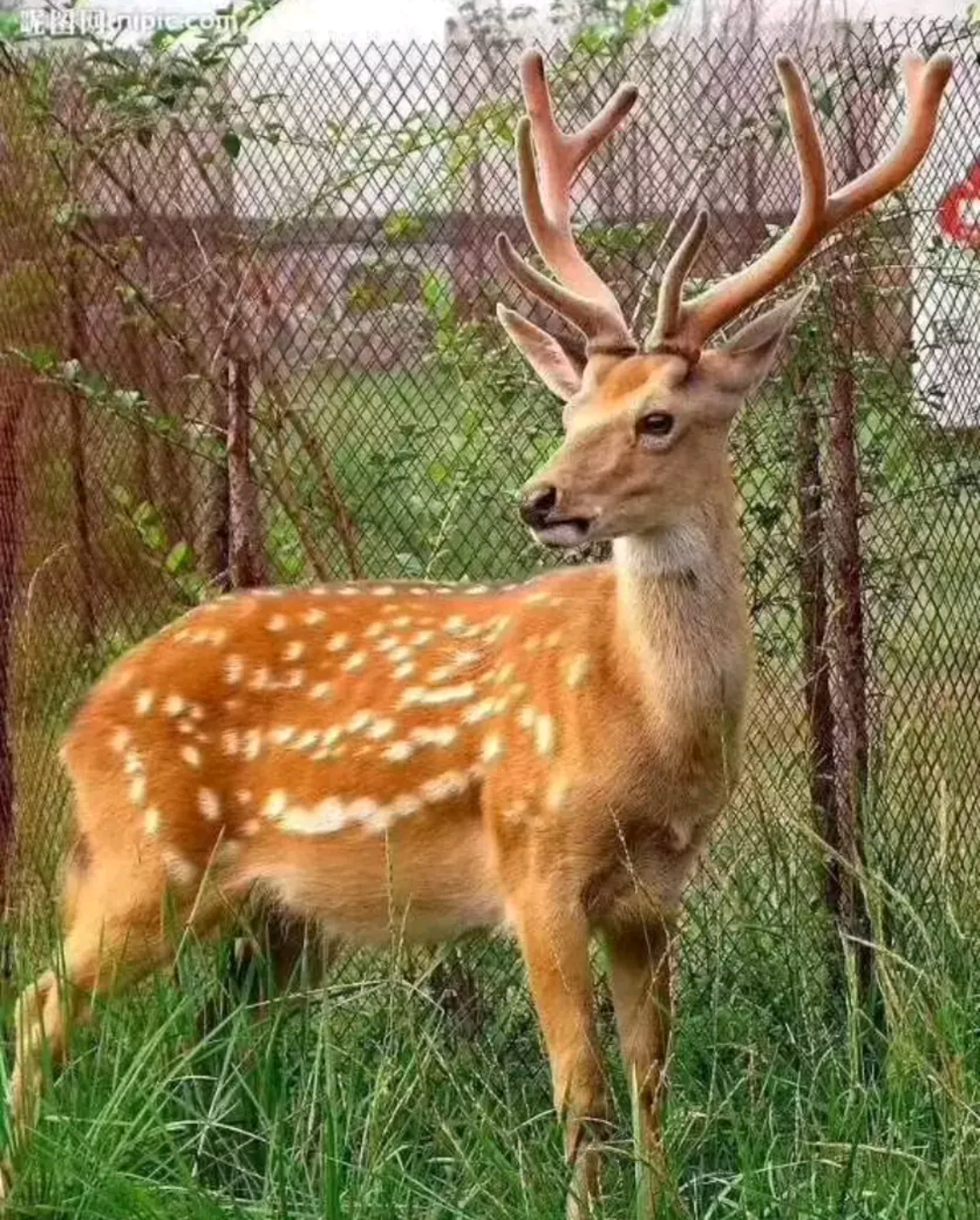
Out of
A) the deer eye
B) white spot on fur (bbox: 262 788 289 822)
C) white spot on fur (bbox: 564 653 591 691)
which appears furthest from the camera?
white spot on fur (bbox: 262 788 289 822)

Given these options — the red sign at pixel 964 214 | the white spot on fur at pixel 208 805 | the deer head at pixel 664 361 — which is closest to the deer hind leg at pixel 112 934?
the white spot on fur at pixel 208 805

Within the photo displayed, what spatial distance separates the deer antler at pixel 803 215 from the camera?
4.88m

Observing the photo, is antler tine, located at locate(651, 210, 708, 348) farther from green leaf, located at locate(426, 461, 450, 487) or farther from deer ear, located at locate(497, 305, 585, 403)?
green leaf, located at locate(426, 461, 450, 487)

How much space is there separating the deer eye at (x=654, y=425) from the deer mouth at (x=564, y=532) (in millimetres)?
255

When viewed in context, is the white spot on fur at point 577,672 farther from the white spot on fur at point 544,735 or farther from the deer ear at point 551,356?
the deer ear at point 551,356

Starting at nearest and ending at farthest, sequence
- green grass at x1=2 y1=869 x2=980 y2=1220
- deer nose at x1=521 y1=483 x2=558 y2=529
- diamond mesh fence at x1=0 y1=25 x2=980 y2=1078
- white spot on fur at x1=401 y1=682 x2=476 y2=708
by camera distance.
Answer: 1. green grass at x1=2 y1=869 x2=980 y2=1220
2. deer nose at x1=521 y1=483 x2=558 y2=529
3. white spot on fur at x1=401 y1=682 x2=476 y2=708
4. diamond mesh fence at x1=0 y1=25 x2=980 y2=1078

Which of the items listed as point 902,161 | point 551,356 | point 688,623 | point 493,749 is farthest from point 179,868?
point 902,161

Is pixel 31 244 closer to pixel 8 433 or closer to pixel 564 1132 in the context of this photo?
pixel 8 433

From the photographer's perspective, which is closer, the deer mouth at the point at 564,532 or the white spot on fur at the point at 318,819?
the deer mouth at the point at 564,532

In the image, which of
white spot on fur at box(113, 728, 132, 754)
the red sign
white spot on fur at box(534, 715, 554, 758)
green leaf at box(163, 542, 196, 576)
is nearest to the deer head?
white spot on fur at box(534, 715, 554, 758)

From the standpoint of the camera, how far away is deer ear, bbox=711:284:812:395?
195 inches

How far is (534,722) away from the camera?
506cm

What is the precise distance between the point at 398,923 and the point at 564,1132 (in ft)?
1.93

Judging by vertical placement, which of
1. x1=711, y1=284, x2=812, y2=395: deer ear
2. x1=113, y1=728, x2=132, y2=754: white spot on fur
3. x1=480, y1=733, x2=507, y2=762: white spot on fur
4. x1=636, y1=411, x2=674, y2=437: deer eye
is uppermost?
x1=711, y1=284, x2=812, y2=395: deer ear
